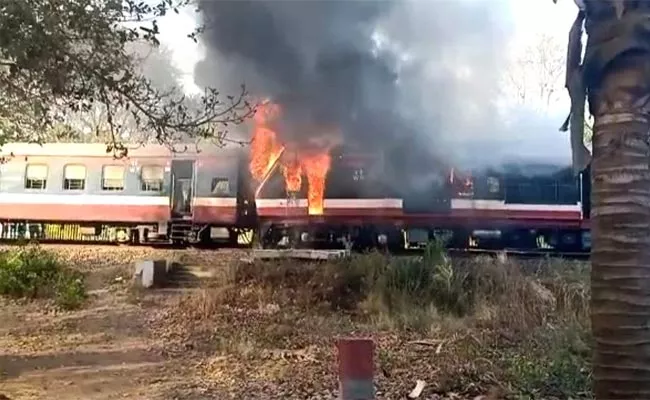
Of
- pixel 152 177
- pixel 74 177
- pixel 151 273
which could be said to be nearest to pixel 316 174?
pixel 152 177

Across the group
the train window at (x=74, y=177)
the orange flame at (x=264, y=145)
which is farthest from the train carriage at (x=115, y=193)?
the orange flame at (x=264, y=145)

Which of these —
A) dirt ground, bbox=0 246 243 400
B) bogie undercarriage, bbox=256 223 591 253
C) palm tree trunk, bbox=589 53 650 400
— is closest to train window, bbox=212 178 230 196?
bogie undercarriage, bbox=256 223 591 253

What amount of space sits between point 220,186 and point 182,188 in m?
0.89

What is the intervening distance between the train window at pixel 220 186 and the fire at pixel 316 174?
1985mm

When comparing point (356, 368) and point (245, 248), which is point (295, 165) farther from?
point (356, 368)

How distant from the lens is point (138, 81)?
6.21m

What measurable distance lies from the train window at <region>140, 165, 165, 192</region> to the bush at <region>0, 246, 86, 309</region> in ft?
16.0

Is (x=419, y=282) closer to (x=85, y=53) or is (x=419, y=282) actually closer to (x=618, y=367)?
(x=85, y=53)

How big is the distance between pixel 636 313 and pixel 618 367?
0.75 ft

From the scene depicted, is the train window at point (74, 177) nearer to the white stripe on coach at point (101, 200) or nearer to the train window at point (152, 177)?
the white stripe on coach at point (101, 200)

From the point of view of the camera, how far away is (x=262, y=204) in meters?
16.3

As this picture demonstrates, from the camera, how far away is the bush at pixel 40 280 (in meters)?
11.2

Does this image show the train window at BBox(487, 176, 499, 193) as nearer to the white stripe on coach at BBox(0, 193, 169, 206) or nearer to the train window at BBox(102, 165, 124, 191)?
the white stripe on coach at BBox(0, 193, 169, 206)

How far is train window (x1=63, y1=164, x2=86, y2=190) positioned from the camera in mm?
17656
